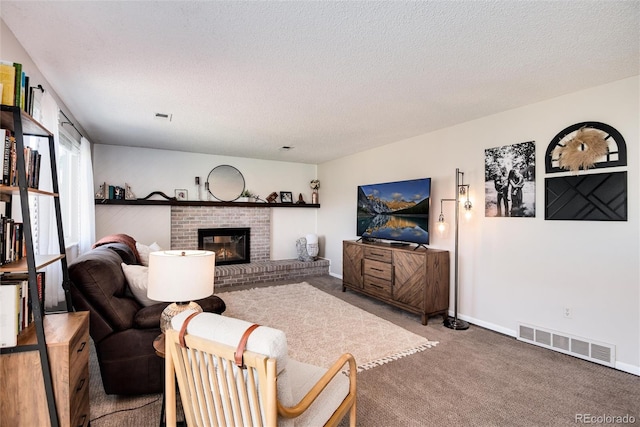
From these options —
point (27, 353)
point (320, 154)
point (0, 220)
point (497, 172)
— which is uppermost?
point (320, 154)

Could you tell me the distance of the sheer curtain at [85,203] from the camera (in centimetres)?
386

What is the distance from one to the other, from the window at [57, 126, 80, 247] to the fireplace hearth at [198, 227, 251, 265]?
224 centimetres

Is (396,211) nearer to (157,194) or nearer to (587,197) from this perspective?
(587,197)

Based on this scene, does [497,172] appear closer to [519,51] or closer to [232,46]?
[519,51]

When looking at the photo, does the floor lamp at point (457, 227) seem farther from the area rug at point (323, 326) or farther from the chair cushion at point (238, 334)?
the chair cushion at point (238, 334)

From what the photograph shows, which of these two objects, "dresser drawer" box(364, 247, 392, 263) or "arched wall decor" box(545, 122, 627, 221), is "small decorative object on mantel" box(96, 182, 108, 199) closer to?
"dresser drawer" box(364, 247, 392, 263)

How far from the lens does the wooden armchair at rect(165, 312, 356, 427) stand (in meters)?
1.12

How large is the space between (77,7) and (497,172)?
12.5 feet

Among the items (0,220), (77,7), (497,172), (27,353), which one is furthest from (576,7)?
(27,353)

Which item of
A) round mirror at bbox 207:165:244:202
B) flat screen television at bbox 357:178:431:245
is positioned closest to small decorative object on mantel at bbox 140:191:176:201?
round mirror at bbox 207:165:244:202

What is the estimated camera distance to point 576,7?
1.70 metres

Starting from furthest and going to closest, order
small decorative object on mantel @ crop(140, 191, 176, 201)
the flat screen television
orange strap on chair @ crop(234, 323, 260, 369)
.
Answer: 1. small decorative object on mantel @ crop(140, 191, 176, 201)
2. the flat screen television
3. orange strap on chair @ crop(234, 323, 260, 369)

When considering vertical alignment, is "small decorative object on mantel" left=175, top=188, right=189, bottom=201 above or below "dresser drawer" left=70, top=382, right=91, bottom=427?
above

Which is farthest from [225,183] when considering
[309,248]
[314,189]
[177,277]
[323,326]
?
[177,277]
